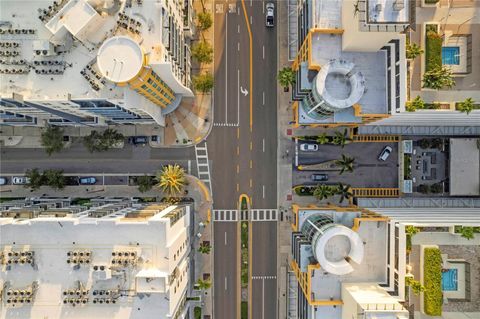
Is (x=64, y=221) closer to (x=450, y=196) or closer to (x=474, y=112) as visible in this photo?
(x=474, y=112)

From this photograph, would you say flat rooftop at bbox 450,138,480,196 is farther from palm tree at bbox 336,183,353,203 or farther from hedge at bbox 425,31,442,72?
hedge at bbox 425,31,442,72

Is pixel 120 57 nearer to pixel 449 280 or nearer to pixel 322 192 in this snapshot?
pixel 322 192

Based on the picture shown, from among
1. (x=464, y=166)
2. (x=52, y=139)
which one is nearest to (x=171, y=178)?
(x=52, y=139)

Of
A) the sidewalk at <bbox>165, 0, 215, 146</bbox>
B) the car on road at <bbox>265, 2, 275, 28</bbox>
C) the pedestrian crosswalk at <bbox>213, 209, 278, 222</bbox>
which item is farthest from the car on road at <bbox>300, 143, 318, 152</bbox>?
the car on road at <bbox>265, 2, 275, 28</bbox>

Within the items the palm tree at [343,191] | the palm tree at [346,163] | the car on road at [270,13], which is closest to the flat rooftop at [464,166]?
the palm tree at [346,163]

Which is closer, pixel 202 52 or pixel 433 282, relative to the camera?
pixel 433 282

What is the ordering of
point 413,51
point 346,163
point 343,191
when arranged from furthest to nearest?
point 343,191 < point 346,163 < point 413,51
